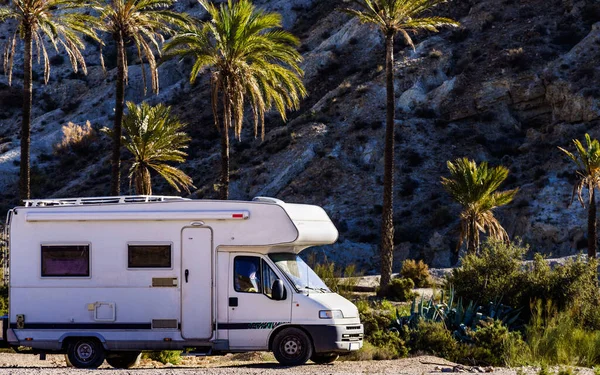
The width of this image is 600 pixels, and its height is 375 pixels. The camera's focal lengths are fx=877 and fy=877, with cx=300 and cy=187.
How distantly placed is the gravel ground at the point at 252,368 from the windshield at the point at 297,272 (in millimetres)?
1417

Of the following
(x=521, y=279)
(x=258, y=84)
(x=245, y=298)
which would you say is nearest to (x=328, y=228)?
(x=245, y=298)

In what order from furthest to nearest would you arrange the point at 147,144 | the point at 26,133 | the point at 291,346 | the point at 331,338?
1. the point at 147,144
2. the point at 26,133
3. the point at 291,346
4. the point at 331,338

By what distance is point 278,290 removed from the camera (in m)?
15.2

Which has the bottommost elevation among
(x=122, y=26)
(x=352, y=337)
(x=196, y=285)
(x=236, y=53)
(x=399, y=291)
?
(x=352, y=337)

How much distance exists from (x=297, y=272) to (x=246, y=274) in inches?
37.7

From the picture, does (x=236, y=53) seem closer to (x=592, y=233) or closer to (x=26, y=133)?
(x=26, y=133)

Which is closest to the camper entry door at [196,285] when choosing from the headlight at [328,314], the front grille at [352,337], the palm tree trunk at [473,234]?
the headlight at [328,314]

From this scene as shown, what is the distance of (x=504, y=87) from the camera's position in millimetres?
57250

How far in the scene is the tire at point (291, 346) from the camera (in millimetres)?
15266

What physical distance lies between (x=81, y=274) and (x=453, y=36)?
53.0 meters

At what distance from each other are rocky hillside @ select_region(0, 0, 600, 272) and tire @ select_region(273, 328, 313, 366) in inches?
1174

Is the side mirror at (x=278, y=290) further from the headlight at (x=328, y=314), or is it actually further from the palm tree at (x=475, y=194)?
the palm tree at (x=475, y=194)

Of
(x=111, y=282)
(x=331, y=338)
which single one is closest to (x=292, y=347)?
(x=331, y=338)

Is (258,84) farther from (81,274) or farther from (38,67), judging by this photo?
(38,67)
